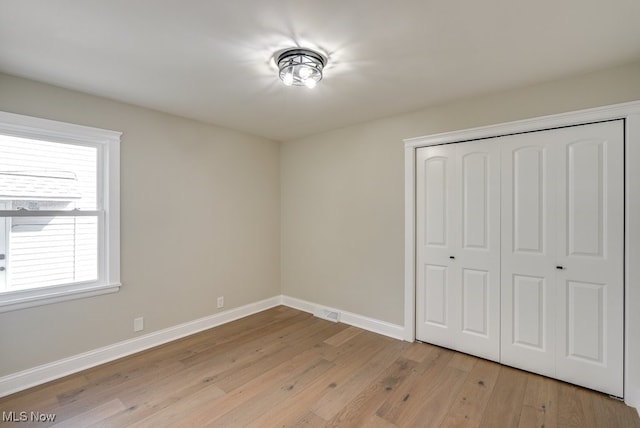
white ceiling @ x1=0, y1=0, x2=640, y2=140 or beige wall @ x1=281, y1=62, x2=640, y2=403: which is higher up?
white ceiling @ x1=0, y1=0, x2=640, y2=140

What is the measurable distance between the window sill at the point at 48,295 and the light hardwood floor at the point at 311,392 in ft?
2.17

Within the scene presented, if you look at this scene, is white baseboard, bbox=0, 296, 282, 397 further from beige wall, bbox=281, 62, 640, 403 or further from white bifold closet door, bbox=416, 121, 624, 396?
white bifold closet door, bbox=416, 121, 624, 396

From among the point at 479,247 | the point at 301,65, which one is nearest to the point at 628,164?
the point at 479,247

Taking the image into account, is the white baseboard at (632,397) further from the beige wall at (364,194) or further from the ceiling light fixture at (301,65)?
the ceiling light fixture at (301,65)

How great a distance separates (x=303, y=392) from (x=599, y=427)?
1988mm

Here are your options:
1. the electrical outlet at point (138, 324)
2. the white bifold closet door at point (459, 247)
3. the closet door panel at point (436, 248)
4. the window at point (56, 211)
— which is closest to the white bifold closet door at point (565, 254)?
the white bifold closet door at point (459, 247)

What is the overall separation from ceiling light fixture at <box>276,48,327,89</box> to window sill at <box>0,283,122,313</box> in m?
2.52

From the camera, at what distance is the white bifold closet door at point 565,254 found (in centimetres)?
224

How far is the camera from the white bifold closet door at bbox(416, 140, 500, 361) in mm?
2768

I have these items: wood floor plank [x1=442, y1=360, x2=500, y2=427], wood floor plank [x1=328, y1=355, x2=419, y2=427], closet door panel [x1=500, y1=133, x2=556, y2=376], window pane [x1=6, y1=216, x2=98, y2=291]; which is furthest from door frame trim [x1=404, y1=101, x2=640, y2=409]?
window pane [x1=6, y1=216, x2=98, y2=291]

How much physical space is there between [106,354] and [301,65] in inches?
122

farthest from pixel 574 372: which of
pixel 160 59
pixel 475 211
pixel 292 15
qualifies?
pixel 160 59

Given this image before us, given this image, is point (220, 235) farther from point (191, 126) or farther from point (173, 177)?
point (191, 126)

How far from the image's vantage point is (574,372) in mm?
2381
